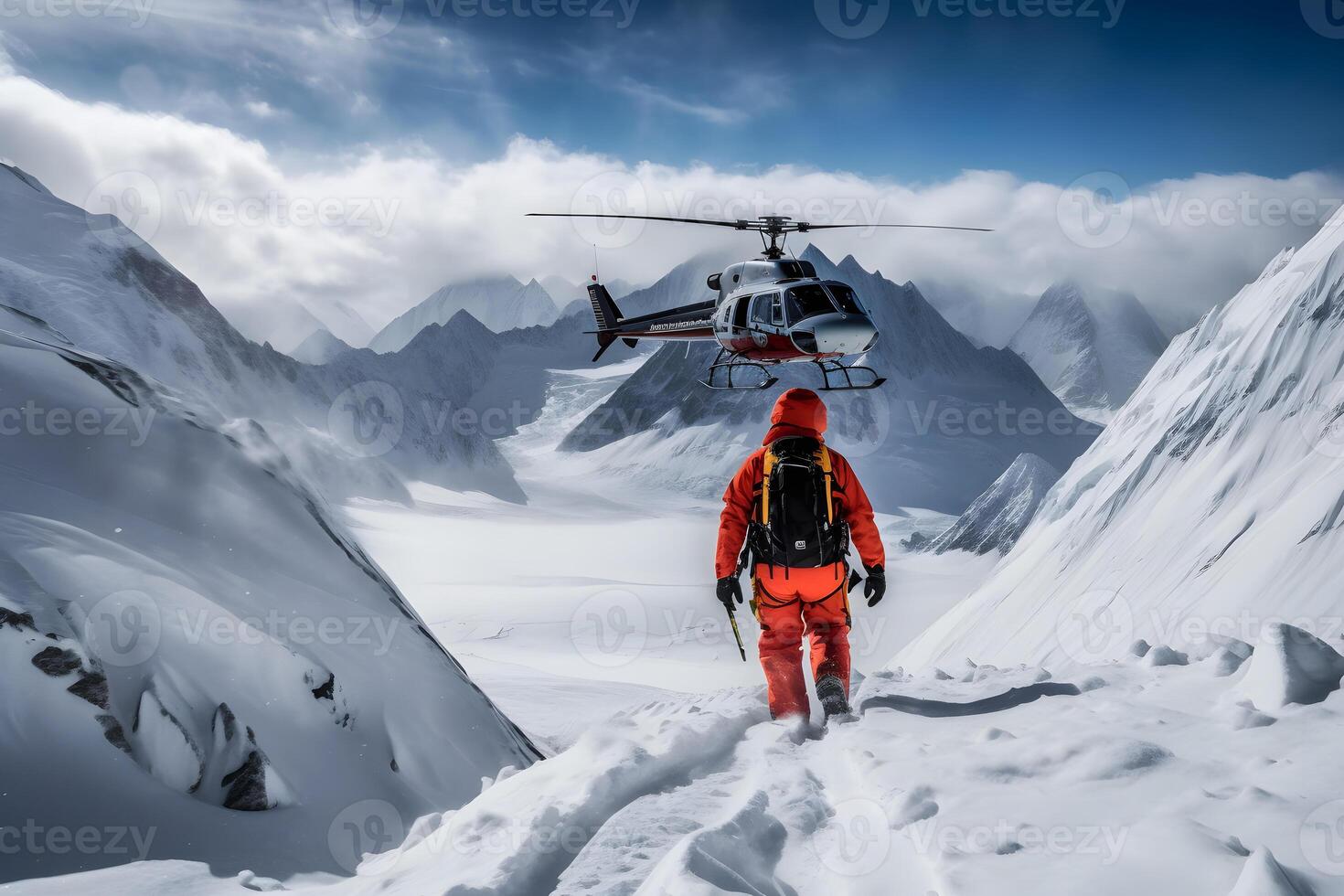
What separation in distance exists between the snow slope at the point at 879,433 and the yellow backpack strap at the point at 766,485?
113619 millimetres

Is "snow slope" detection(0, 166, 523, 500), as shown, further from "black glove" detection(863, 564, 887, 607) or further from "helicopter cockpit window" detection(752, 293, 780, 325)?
"black glove" detection(863, 564, 887, 607)

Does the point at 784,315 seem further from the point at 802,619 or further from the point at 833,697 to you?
the point at 833,697

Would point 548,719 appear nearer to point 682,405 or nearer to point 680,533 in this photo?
point 680,533

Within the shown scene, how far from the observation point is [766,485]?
5.59m

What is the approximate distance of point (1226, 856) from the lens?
8.21ft

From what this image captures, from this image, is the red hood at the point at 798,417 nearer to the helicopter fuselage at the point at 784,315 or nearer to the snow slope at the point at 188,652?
the snow slope at the point at 188,652

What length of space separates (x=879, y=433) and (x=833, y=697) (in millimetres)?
152845

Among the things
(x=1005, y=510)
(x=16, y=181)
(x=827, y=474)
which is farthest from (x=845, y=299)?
(x=16, y=181)

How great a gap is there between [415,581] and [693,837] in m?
67.5

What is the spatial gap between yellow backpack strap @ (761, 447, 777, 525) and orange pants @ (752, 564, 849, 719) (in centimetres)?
42

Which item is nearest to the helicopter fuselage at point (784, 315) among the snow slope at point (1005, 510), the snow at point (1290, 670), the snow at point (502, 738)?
the snow at point (502, 738)

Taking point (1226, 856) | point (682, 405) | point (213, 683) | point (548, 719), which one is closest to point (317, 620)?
point (213, 683)

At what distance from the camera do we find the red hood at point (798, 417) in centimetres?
566

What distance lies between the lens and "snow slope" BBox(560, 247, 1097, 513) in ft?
454
